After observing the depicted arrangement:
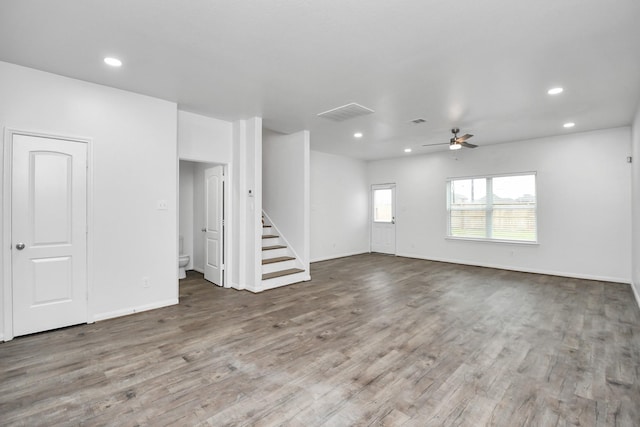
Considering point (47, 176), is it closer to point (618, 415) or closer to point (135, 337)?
point (135, 337)

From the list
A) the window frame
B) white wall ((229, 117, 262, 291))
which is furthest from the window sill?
white wall ((229, 117, 262, 291))

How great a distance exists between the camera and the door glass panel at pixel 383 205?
29.2 ft

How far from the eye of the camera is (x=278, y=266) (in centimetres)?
561

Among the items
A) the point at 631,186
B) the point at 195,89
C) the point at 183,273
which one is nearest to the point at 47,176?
the point at 195,89

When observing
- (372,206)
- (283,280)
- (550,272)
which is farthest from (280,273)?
(550,272)

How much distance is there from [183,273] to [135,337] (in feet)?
9.20

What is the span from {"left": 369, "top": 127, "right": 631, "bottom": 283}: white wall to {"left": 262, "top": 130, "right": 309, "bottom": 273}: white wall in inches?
155

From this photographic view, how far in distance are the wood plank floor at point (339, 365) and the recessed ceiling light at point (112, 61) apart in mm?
2876

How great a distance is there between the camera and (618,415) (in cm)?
Result: 201

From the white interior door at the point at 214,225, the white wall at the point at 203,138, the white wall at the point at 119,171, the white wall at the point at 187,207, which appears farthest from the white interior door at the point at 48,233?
the white wall at the point at 187,207

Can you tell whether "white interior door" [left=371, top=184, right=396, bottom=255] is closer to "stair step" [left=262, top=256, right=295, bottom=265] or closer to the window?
the window

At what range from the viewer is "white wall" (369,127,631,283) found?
5.48m

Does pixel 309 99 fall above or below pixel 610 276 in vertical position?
above

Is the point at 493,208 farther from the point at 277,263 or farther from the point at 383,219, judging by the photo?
the point at 277,263
